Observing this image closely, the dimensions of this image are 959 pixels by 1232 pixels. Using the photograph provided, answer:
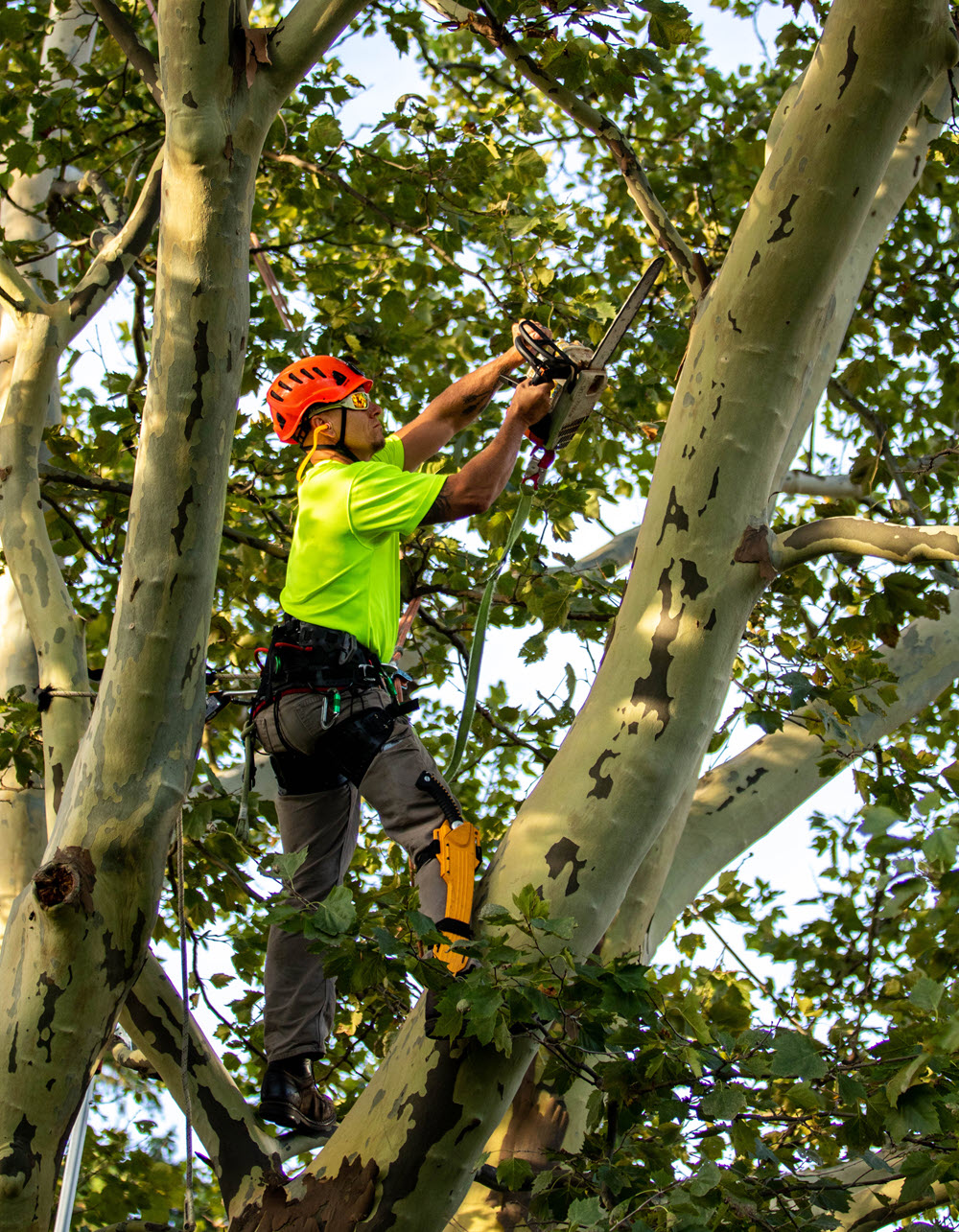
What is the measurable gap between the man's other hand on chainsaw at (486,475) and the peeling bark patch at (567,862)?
1.02 meters

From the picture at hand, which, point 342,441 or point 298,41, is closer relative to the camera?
point 298,41

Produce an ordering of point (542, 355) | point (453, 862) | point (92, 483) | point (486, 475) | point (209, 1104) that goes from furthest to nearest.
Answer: point (92, 483), point (542, 355), point (486, 475), point (209, 1104), point (453, 862)

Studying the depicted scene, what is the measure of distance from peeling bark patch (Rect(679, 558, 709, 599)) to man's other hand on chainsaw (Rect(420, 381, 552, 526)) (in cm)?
74

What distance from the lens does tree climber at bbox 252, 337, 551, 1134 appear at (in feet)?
9.53

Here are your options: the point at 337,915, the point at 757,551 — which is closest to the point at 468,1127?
the point at 337,915

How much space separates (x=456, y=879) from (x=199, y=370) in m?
1.20

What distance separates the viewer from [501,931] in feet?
7.73

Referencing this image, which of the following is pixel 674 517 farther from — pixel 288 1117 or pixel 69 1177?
pixel 69 1177

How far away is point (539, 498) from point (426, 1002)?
2.22 m

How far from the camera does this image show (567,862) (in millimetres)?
2316

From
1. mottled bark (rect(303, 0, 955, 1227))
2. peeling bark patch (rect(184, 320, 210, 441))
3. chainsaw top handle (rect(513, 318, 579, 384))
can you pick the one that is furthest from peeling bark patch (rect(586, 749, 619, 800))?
chainsaw top handle (rect(513, 318, 579, 384))

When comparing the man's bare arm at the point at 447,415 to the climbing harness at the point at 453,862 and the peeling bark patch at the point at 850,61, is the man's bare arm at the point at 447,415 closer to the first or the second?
the climbing harness at the point at 453,862

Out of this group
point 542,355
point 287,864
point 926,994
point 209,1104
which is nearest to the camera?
point 926,994

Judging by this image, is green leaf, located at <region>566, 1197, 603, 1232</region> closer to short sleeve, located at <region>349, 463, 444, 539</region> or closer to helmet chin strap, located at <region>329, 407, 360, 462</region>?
short sleeve, located at <region>349, 463, 444, 539</region>
